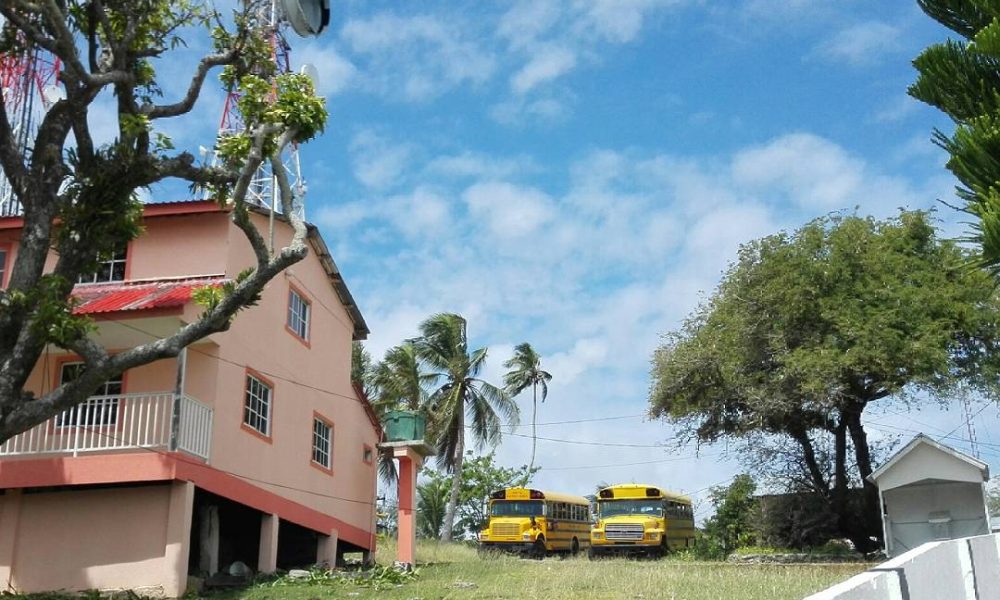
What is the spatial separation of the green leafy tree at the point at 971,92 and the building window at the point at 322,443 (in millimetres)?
19248

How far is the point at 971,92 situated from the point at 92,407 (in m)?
16.5

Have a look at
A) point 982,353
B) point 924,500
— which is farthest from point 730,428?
point 924,500

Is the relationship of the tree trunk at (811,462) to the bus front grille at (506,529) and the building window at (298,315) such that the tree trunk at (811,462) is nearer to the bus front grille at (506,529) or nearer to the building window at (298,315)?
the bus front grille at (506,529)

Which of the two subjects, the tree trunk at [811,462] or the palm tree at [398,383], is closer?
the tree trunk at [811,462]

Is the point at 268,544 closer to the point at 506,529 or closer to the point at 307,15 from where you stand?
the point at 307,15

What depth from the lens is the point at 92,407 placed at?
18672 mm

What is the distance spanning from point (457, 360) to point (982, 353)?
2310cm

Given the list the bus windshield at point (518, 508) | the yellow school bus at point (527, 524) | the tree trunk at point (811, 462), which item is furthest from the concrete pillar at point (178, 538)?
the tree trunk at point (811, 462)

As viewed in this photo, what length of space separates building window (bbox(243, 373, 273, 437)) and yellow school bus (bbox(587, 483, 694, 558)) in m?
15.5

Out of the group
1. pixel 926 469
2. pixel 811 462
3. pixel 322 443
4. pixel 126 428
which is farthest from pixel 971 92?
pixel 811 462

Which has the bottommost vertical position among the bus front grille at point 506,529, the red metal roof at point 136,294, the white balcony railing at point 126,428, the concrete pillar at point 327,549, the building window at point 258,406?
the concrete pillar at point 327,549

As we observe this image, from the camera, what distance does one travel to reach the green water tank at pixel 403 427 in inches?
1054

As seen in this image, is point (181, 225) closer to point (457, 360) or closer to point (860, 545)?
point (860, 545)

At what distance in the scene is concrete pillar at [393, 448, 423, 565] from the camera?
24734 millimetres
